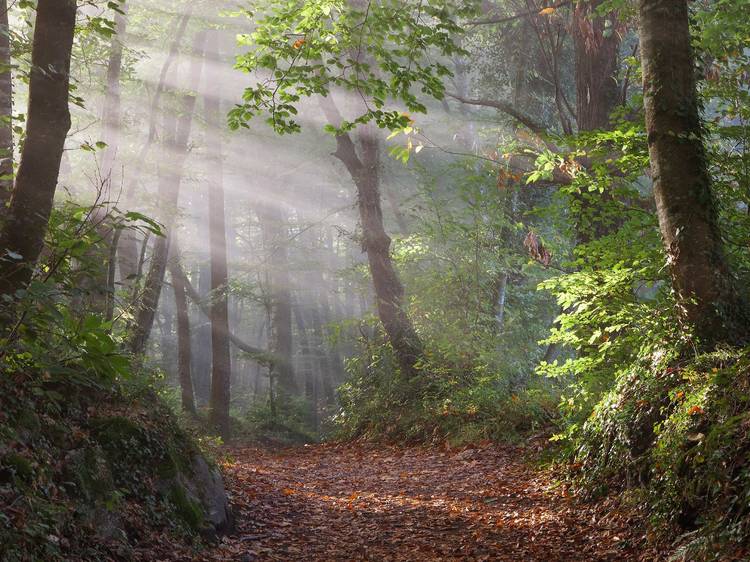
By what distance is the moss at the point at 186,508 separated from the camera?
18.0 ft

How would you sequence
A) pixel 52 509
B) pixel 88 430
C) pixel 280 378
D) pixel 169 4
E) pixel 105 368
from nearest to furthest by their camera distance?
pixel 52 509
pixel 105 368
pixel 88 430
pixel 169 4
pixel 280 378

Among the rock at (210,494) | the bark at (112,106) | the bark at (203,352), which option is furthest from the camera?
the bark at (203,352)

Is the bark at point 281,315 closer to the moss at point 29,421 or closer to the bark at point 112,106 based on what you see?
the bark at point 112,106

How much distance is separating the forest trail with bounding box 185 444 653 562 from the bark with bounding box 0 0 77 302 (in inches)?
113

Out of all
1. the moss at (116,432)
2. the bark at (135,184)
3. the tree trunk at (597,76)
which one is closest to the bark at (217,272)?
the bark at (135,184)

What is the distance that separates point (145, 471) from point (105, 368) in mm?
1517

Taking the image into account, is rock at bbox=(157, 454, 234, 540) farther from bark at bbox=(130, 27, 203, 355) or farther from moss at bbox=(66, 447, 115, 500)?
bark at bbox=(130, 27, 203, 355)

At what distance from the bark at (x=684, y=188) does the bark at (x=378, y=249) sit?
9401mm

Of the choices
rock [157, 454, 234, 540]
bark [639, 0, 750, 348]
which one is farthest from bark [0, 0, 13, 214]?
bark [639, 0, 750, 348]

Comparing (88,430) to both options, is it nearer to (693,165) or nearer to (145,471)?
(145,471)

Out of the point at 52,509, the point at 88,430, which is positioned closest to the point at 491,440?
the point at 88,430

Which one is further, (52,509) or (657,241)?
(657,241)

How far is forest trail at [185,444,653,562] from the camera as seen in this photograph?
18.0 feet

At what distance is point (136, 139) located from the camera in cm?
1844
